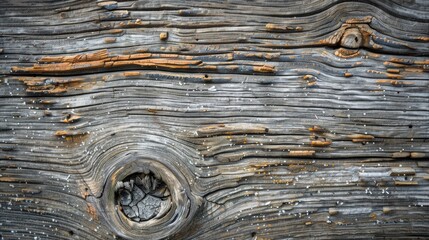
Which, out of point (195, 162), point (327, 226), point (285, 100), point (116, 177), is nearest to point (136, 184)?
point (116, 177)

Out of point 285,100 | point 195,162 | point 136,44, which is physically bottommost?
point 195,162

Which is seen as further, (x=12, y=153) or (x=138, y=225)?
(x=12, y=153)

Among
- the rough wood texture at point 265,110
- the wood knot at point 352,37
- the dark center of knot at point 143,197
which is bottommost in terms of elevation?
the dark center of knot at point 143,197

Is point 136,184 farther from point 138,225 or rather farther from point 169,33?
point 169,33

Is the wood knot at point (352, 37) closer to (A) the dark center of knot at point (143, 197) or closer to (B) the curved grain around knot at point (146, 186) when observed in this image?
(B) the curved grain around knot at point (146, 186)

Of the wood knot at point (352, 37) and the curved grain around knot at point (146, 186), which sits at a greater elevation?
the wood knot at point (352, 37)

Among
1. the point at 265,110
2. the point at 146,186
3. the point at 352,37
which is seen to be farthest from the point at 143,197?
the point at 352,37

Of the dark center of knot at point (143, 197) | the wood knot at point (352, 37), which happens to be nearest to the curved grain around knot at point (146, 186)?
the dark center of knot at point (143, 197)
